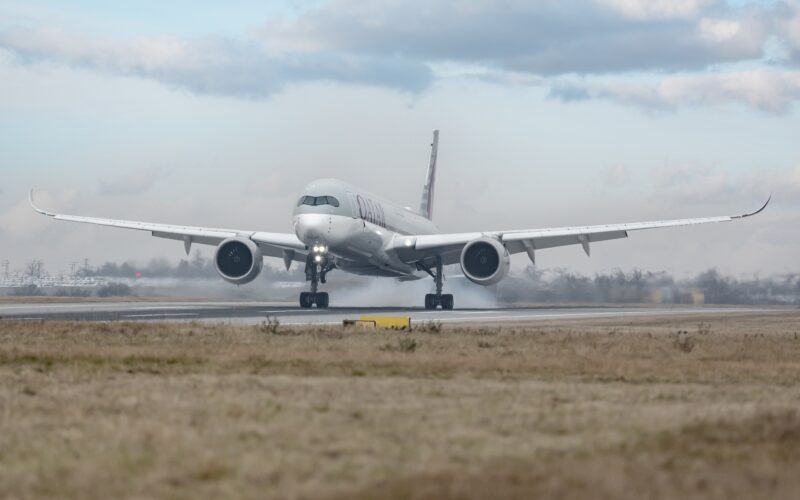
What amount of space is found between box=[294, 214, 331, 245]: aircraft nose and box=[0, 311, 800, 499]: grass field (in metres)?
26.1

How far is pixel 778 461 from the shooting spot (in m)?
9.59

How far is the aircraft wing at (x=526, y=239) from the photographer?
177 ft

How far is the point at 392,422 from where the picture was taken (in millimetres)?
11672

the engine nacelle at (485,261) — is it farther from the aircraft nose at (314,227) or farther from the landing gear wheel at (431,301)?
the aircraft nose at (314,227)

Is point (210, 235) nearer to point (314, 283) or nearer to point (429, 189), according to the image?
point (314, 283)

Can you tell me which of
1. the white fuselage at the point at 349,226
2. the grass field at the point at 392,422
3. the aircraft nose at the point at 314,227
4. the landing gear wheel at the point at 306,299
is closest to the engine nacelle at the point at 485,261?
the white fuselage at the point at 349,226

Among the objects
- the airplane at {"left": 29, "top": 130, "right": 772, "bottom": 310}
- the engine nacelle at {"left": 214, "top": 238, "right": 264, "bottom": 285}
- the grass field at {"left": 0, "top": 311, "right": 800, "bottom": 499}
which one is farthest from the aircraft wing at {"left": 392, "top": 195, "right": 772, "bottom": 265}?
the grass field at {"left": 0, "top": 311, "right": 800, "bottom": 499}

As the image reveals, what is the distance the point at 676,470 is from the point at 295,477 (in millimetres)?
3003

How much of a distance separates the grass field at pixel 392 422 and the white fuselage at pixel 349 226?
2639 cm

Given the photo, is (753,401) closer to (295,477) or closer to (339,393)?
(339,393)

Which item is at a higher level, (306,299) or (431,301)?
(431,301)

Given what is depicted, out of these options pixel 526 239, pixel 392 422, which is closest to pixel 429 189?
pixel 526 239

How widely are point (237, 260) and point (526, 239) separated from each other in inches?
539

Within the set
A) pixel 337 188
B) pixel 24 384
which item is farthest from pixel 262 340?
pixel 337 188
